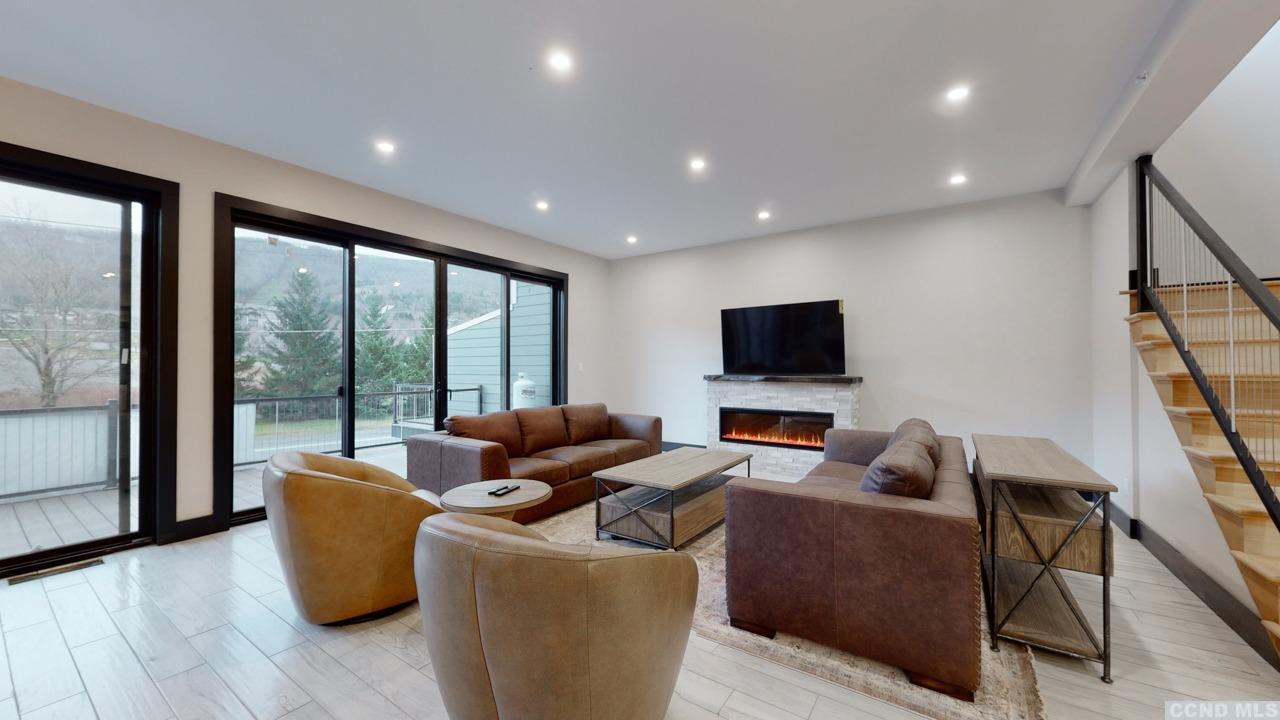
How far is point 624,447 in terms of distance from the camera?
4.67 meters

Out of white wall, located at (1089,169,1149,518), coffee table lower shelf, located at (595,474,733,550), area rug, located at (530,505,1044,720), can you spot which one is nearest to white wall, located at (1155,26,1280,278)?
white wall, located at (1089,169,1149,518)

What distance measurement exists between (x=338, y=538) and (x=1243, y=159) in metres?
5.86

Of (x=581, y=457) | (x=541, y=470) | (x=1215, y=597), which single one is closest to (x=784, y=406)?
(x=581, y=457)

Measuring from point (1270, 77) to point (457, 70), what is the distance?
5137mm

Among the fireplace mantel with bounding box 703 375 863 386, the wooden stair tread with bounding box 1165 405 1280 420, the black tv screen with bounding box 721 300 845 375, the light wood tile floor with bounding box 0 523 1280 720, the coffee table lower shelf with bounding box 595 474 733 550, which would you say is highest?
the black tv screen with bounding box 721 300 845 375

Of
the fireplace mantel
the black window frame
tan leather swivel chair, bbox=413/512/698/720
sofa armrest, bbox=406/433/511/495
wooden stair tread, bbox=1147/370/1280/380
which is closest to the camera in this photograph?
tan leather swivel chair, bbox=413/512/698/720

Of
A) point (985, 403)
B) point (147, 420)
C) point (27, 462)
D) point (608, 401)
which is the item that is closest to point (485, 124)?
point (147, 420)

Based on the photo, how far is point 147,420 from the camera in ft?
10.6

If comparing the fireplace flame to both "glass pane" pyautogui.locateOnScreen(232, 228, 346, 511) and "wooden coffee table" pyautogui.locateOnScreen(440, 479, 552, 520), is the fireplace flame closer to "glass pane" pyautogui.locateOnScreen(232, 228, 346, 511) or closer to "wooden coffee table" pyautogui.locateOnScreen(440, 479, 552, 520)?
"wooden coffee table" pyautogui.locateOnScreen(440, 479, 552, 520)

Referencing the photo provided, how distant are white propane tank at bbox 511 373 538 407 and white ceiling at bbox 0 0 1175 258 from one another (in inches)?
102

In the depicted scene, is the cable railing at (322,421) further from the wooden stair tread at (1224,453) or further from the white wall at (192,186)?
the wooden stair tread at (1224,453)

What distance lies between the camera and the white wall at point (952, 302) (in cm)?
431

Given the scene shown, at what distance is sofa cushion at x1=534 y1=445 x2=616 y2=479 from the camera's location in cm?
409

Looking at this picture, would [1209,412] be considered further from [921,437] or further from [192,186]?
[192,186]
